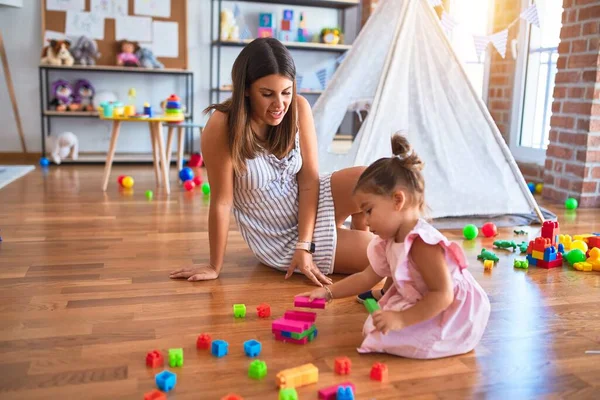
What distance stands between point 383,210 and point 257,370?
385mm

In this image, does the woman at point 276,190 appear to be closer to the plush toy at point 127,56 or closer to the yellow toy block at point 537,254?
the yellow toy block at point 537,254

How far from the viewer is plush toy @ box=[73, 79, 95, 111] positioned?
175 inches

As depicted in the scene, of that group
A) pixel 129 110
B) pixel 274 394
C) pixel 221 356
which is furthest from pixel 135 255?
pixel 129 110

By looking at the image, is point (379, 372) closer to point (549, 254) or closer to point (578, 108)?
point (549, 254)

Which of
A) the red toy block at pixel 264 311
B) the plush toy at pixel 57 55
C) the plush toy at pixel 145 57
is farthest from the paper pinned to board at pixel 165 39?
the red toy block at pixel 264 311

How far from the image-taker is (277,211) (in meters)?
1.75

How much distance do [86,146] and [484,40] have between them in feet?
10.4

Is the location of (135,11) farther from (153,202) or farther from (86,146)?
(153,202)

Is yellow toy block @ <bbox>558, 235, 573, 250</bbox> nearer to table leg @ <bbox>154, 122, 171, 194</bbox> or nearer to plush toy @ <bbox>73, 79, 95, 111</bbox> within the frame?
table leg @ <bbox>154, 122, 171, 194</bbox>

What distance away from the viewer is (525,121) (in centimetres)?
388

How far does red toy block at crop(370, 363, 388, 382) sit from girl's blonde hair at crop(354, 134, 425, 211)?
320 mm

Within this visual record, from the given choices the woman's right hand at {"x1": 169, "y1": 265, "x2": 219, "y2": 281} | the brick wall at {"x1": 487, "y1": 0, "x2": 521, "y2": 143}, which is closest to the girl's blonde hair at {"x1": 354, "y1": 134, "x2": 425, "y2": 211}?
the woman's right hand at {"x1": 169, "y1": 265, "x2": 219, "y2": 281}

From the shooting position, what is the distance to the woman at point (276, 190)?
158 cm

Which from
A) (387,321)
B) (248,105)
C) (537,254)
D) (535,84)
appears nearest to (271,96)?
(248,105)
